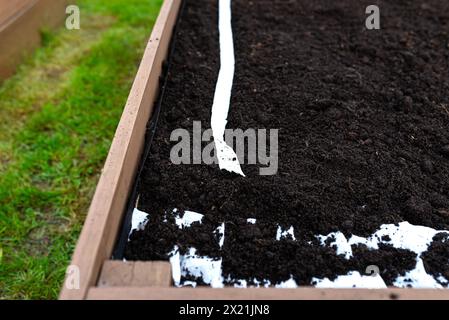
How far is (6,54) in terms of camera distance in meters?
2.92

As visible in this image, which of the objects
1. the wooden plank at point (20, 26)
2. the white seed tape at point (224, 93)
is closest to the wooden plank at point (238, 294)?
the white seed tape at point (224, 93)

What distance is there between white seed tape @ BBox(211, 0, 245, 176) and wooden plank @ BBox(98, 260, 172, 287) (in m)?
0.59

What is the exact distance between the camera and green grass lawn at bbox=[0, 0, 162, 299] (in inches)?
79.8

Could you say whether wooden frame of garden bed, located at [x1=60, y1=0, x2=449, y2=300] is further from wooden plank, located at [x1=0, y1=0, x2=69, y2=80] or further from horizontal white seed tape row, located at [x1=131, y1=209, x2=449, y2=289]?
wooden plank, located at [x1=0, y1=0, x2=69, y2=80]

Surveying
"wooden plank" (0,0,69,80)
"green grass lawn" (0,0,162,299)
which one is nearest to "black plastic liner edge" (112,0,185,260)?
"green grass lawn" (0,0,162,299)

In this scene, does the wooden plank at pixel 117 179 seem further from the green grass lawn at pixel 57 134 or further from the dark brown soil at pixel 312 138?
the green grass lawn at pixel 57 134

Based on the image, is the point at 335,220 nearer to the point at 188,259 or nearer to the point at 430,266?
the point at 430,266

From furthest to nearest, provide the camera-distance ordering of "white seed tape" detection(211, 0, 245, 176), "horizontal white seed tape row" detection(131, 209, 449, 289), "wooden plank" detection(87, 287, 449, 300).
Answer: "white seed tape" detection(211, 0, 245, 176)
"horizontal white seed tape row" detection(131, 209, 449, 289)
"wooden plank" detection(87, 287, 449, 300)

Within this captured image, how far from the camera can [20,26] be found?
9.89ft

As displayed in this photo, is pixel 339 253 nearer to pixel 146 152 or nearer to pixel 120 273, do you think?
pixel 120 273

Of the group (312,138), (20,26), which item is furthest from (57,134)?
(312,138)

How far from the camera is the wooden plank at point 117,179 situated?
1.23 m

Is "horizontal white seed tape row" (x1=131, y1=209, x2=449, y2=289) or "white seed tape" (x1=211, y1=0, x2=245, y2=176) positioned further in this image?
"white seed tape" (x1=211, y1=0, x2=245, y2=176)
